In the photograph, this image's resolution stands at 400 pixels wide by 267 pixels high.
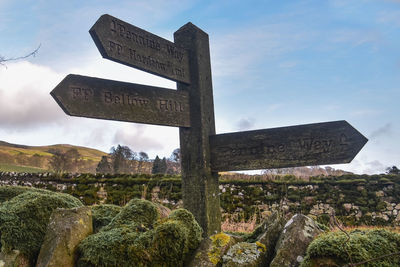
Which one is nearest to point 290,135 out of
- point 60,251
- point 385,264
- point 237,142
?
point 237,142

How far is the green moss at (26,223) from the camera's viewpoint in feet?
9.10

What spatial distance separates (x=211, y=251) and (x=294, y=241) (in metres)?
0.62

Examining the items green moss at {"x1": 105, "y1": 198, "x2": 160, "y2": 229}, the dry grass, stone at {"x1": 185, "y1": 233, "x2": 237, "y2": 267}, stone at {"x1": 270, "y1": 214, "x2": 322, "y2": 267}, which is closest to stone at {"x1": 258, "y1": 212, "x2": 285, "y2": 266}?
stone at {"x1": 270, "y1": 214, "x2": 322, "y2": 267}

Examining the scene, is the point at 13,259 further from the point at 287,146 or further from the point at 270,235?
the point at 287,146

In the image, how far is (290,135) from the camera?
3453 mm

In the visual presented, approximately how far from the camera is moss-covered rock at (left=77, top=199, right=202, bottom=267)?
2.38 meters

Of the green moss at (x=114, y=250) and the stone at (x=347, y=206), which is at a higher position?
the green moss at (x=114, y=250)

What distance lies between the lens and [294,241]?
2207 mm

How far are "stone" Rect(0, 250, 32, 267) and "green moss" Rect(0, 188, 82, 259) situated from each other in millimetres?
37

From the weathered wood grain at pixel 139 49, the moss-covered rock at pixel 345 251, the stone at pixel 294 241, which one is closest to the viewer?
the moss-covered rock at pixel 345 251

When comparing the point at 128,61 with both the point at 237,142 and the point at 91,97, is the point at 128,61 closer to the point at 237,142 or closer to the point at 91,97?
the point at 91,97

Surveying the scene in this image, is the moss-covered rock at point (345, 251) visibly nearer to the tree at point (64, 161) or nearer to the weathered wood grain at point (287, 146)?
the weathered wood grain at point (287, 146)

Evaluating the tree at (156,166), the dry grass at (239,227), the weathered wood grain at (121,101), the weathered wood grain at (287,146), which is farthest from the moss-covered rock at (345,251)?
the tree at (156,166)

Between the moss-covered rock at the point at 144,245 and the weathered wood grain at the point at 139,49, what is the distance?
5.77ft
